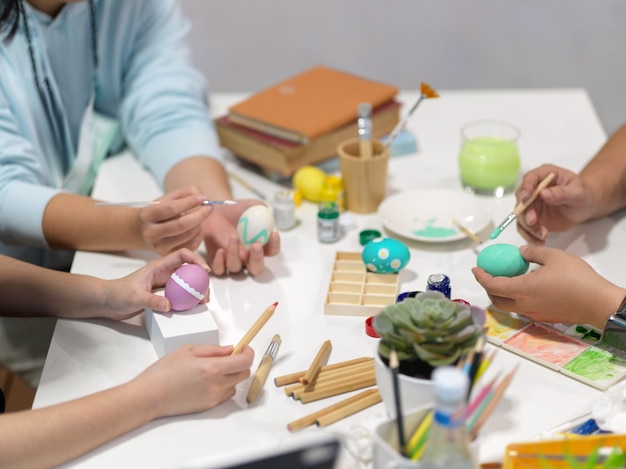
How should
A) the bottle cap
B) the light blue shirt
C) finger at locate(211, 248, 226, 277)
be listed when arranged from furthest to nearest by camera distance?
the light blue shirt
finger at locate(211, 248, 226, 277)
the bottle cap

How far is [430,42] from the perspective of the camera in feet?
8.70

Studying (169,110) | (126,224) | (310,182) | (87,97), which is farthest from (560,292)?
(87,97)

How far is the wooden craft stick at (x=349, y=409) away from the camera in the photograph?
34.3 inches

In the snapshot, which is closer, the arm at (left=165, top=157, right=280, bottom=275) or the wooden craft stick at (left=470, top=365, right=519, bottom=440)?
the wooden craft stick at (left=470, top=365, right=519, bottom=440)

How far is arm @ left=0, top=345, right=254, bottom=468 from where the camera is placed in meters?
0.82

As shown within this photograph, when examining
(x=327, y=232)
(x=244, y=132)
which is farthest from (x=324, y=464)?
(x=244, y=132)

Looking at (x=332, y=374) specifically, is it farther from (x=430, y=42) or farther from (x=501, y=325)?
(x=430, y=42)

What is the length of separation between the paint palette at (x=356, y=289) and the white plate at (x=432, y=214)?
12 centimetres

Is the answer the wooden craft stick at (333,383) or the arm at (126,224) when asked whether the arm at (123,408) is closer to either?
the wooden craft stick at (333,383)

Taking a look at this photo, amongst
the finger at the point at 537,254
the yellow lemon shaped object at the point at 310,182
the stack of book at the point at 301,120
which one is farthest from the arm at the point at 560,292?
the stack of book at the point at 301,120

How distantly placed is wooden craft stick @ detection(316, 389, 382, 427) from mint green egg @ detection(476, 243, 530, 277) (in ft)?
0.88

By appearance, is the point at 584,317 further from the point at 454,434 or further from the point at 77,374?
the point at 77,374

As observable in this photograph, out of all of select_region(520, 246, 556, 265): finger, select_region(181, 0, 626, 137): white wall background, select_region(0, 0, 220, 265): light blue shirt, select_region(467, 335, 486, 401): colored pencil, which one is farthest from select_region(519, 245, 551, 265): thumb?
select_region(181, 0, 626, 137): white wall background

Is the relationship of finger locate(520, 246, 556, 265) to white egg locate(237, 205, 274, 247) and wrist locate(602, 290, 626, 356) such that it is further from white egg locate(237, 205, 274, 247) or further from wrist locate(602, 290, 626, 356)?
white egg locate(237, 205, 274, 247)
